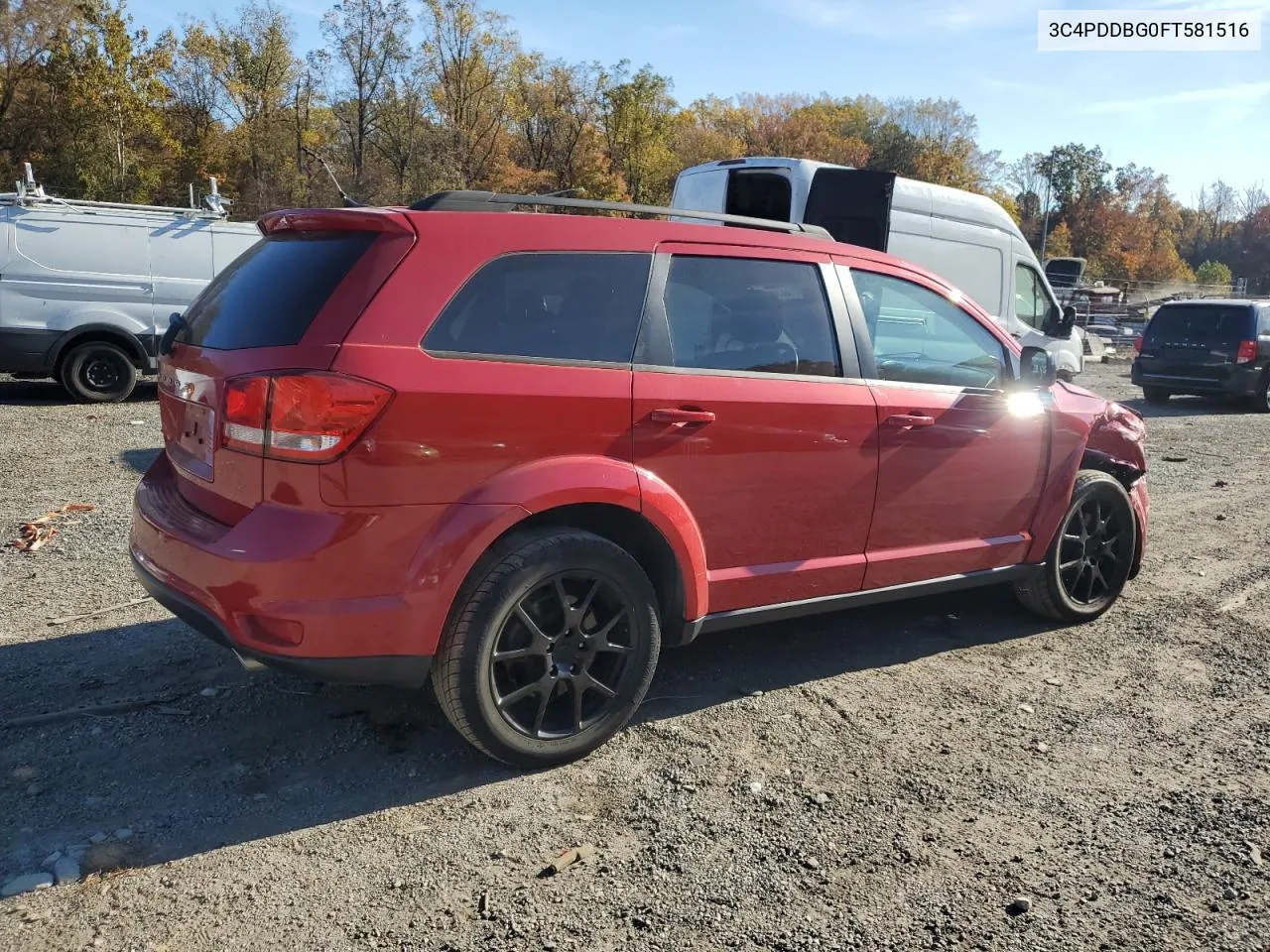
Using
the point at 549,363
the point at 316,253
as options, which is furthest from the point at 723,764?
the point at 316,253

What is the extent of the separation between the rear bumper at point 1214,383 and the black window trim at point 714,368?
552 inches

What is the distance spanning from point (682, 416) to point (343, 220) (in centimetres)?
128

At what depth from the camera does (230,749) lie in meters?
3.43

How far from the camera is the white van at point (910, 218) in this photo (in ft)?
30.6

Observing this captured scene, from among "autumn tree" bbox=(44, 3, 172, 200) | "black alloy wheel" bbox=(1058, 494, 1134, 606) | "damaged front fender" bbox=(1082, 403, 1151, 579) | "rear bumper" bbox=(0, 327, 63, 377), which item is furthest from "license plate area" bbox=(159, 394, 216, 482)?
"autumn tree" bbox=(44, 3, 172, 200)

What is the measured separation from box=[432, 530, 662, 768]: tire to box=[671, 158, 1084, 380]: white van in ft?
21.9

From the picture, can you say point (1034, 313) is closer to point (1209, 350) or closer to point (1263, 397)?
point (1209, 350)

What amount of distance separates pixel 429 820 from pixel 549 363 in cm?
147

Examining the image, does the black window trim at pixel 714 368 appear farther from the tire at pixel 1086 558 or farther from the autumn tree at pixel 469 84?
the autumn tree at pixel 469 84

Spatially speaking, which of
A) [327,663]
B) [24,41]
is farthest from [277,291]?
[24,41]

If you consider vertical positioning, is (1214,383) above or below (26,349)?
above

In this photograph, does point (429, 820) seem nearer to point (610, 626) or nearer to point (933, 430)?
point (610, 626)

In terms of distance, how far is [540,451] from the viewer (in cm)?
317

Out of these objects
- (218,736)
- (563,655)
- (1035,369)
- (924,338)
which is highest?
(924,338)
